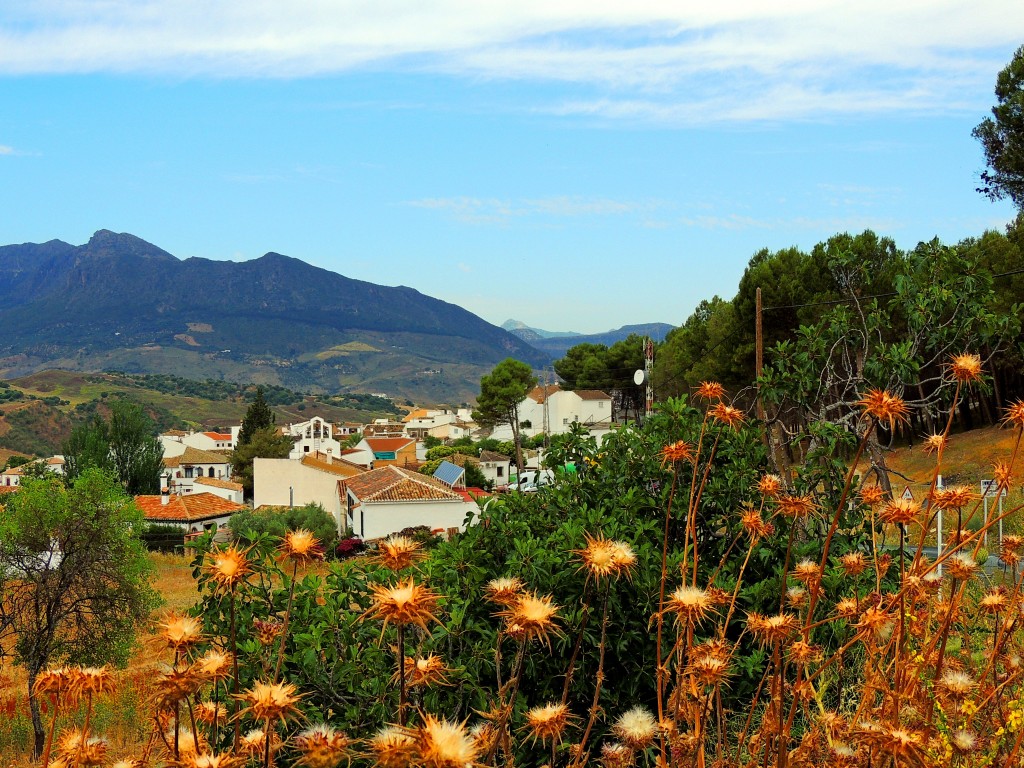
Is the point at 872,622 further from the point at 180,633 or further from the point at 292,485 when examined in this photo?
the point at 292,485

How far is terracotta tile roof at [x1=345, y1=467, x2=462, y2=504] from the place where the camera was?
36688 mm

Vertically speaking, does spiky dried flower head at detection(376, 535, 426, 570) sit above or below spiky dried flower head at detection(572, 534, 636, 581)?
above

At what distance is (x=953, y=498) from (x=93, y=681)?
1.91m

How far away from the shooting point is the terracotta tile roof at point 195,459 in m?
81.8

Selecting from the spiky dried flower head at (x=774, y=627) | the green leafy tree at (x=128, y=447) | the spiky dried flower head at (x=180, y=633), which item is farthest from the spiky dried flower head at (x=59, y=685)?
the green leafy tree at (x=128, y=447)

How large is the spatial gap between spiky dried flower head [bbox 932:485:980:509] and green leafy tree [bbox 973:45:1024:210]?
28626 millimetres

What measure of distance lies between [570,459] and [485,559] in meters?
1.36

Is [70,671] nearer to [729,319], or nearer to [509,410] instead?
[729,319]

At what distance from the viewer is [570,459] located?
20.9 ft

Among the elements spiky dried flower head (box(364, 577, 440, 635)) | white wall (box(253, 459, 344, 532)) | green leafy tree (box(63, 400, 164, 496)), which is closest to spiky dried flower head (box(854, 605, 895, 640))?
spiky dried flower head (box(364, 577, 440, 635))

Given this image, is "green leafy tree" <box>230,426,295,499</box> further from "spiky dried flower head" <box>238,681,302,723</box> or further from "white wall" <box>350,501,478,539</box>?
"spiky dried flower head" <box>238,681,302,723</box>

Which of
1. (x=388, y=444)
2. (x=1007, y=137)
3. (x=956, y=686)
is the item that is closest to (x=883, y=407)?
(x=956, y=686)

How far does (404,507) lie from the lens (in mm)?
36812

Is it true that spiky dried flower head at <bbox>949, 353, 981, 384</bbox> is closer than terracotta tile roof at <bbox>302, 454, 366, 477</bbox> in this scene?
Yes
